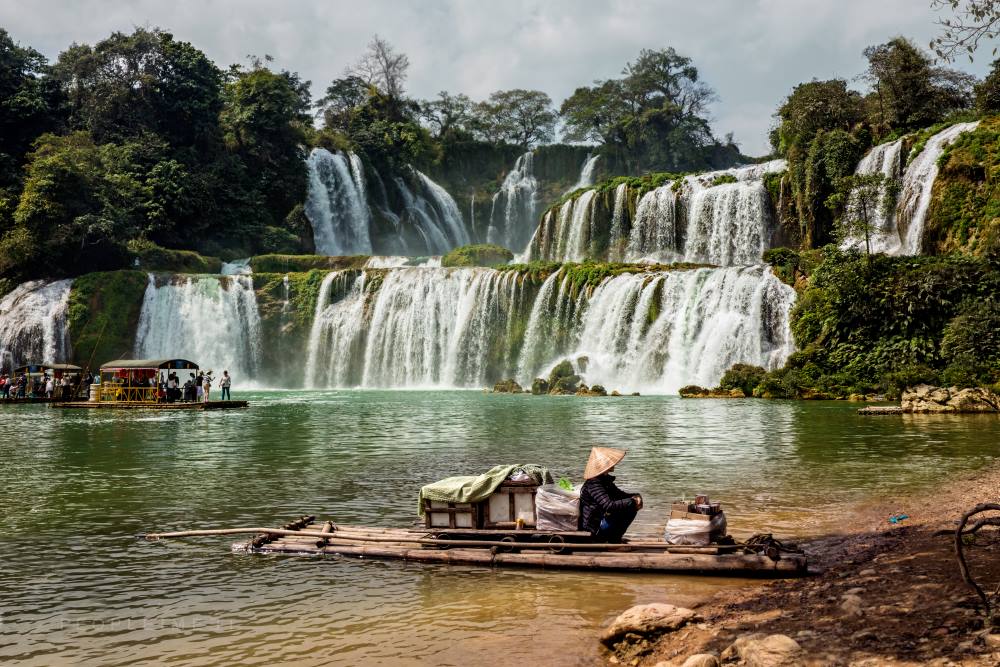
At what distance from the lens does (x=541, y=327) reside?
38.5 metres

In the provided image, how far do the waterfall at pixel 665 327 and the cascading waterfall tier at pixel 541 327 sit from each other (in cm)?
5

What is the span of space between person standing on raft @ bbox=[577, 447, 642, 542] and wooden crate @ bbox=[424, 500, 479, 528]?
1.13 metres

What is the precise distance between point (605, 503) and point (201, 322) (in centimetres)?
3926

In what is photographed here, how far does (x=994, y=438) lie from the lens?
51.2 ft

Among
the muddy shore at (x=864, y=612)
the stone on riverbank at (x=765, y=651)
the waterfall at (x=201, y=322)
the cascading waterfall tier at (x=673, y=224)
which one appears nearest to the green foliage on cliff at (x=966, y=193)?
the cascading waterfall tier at (x=673, y=224)

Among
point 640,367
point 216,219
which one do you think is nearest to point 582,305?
point 640,367

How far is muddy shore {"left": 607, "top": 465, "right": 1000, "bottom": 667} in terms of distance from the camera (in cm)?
460

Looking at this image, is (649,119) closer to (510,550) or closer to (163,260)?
(163,260)

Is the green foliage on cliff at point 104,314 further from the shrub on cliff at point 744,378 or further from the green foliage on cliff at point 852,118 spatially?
the green foliage on cliff at point 852,118

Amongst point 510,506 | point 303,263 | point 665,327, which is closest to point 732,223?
point 665,327

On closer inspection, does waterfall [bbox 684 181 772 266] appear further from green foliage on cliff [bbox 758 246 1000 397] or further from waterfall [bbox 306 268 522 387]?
waterfall [bbox 306 268 522 387]

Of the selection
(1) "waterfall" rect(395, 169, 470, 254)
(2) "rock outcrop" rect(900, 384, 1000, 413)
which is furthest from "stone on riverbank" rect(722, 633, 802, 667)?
(1) "waterfall" rect(395, 169, 470, 254)

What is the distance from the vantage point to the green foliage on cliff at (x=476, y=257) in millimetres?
47750

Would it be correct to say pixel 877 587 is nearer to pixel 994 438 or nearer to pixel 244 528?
pixel 244 528
